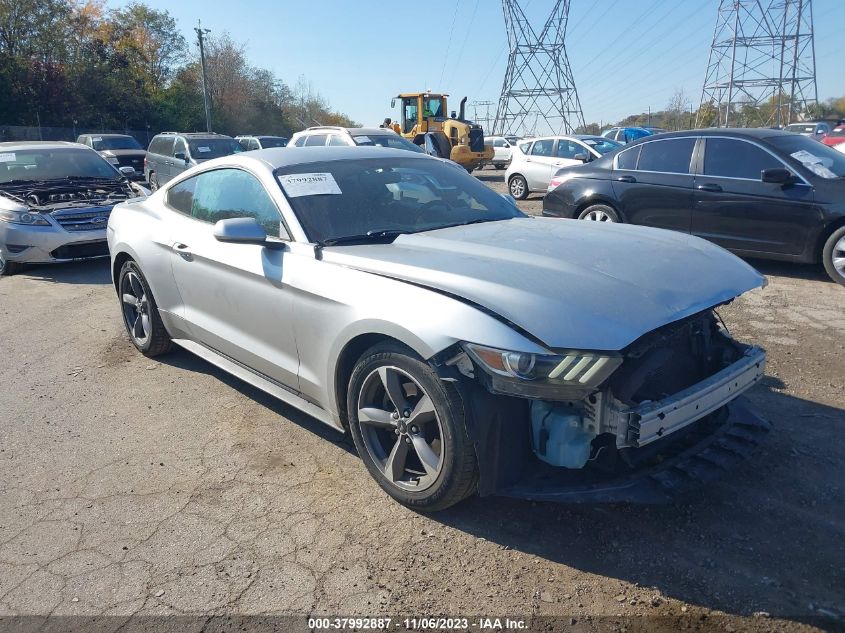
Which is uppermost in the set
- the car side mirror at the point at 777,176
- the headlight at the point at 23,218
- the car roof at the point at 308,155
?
the car roof at the point at 308,155

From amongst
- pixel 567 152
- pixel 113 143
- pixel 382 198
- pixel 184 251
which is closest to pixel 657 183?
pixel 382 198

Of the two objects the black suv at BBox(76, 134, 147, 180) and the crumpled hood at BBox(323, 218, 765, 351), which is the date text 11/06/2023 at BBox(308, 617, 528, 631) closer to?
the crumpled hood at BBox(323, 218, 765, 351)

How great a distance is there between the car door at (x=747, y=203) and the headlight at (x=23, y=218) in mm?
7908

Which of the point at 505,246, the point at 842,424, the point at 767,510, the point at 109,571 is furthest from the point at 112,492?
the point at 842,424

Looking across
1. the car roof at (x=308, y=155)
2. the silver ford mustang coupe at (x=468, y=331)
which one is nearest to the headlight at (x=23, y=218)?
the car roof at (x=308, y=155)

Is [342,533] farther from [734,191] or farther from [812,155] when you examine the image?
[812,155]

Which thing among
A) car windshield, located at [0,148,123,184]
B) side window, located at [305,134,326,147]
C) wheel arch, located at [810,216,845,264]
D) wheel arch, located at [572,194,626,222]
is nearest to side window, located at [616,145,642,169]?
wheel arch, located at [572,194,626,222]

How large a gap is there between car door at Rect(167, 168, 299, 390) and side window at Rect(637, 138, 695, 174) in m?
5.53

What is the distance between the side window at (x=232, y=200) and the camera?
150 inches

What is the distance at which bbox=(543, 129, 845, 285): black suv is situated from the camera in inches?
263

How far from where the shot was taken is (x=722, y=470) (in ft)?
9.52

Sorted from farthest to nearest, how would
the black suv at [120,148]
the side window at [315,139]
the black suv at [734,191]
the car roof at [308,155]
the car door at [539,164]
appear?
1. the black suv at [120,148]
2. the car door at [539,164]
3. the side window at [315,139]
4. the black suv at [734,191]
5. the car roof at [308,155]

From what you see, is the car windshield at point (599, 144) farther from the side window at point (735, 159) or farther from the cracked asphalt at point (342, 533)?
the cracked asphalt at point (342, 533)

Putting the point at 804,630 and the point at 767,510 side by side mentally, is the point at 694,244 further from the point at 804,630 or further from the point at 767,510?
the point at 804,630
